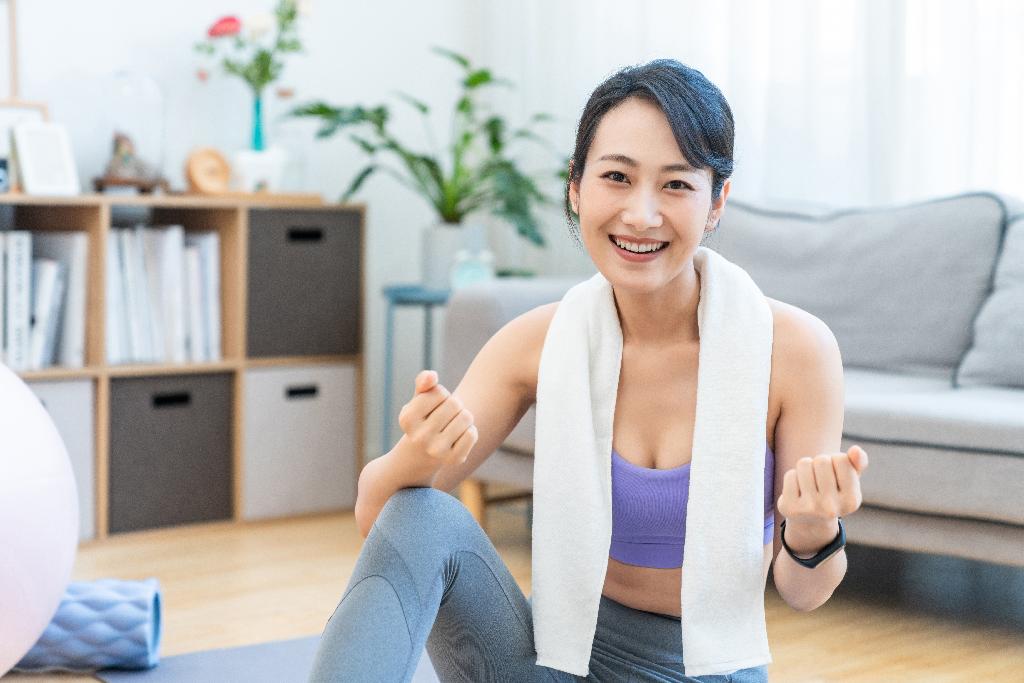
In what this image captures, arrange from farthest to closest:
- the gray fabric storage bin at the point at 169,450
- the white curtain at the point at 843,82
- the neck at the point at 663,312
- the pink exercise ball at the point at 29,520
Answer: the gray fabric storage bin at the point at 169,450 → the white curtain at the point at 843,82 → the pink exercise ball at the point at 29,520 → the neck at the point at 663,312

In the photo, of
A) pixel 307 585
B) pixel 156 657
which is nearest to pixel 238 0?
pixel 307 585

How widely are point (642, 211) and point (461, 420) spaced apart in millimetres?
283

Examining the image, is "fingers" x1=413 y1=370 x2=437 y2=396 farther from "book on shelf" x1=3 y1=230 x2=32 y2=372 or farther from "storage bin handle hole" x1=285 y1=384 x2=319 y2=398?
"storage bin handle hole" x1=285 y1=384 x2=319 y2=398

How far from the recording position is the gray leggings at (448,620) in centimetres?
128

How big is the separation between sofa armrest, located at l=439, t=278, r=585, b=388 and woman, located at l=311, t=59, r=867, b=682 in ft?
4.25

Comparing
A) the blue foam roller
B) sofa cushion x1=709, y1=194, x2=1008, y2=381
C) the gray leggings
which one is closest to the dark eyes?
the gray leggings

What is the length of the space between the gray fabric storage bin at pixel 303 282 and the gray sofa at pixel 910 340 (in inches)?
26.4

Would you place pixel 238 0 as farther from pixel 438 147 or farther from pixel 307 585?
pixel 307 585

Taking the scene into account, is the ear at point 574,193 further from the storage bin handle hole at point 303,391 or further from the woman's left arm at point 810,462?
the storage bin handle hole at point 303,391

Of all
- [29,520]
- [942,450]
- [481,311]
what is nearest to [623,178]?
[29,520]

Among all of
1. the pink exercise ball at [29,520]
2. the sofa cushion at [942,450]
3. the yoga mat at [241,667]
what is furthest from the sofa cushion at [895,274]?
the pink exercise ball at [29,520]

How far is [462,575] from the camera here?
1410mm

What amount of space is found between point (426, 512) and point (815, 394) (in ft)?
1.44

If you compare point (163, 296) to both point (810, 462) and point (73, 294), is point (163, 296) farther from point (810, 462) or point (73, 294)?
point (810, 462)
